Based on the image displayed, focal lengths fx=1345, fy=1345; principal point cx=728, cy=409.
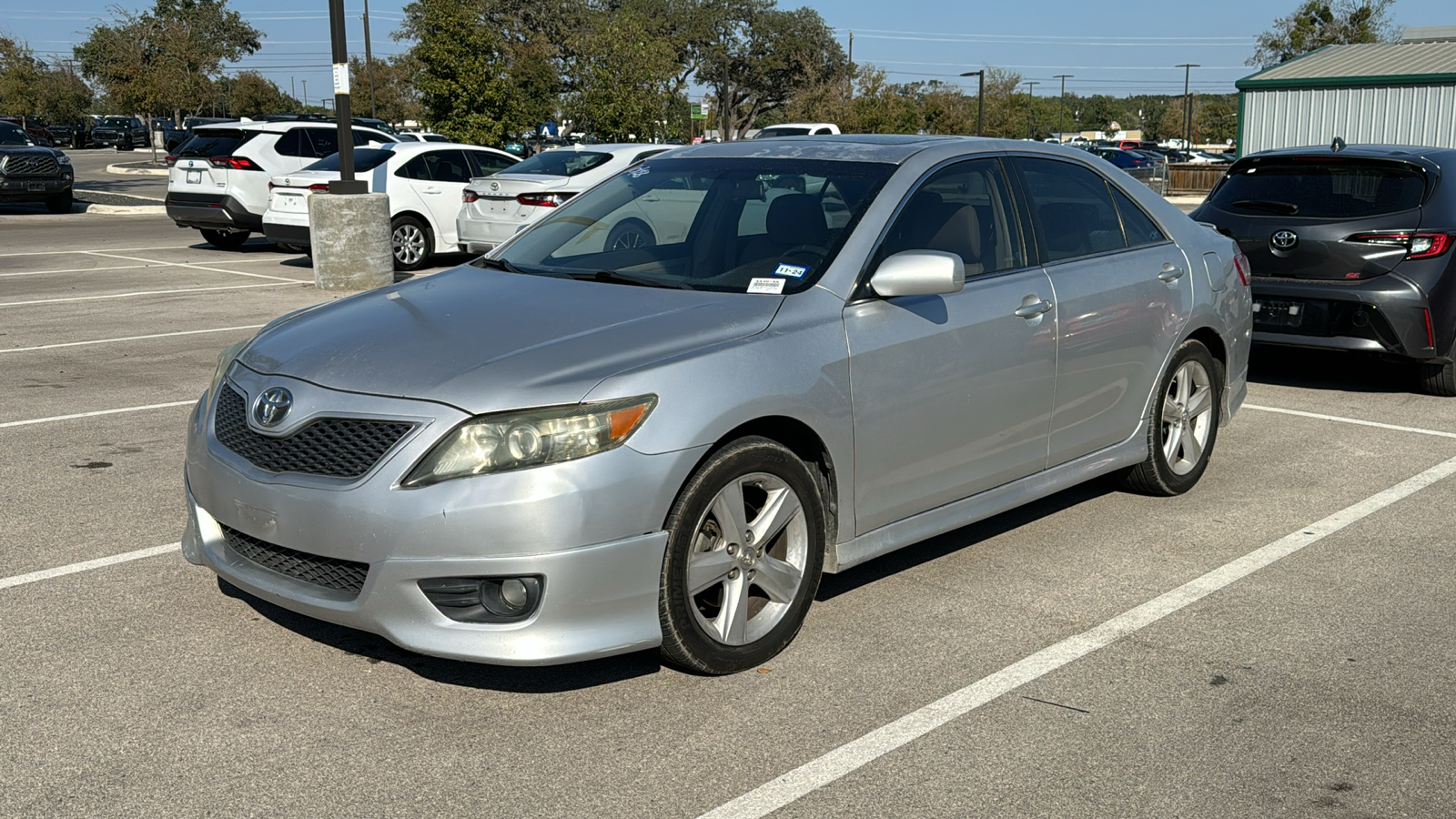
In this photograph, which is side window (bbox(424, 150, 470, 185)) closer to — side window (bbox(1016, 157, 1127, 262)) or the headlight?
side window (bbox(1016, 157, 1127, 262))

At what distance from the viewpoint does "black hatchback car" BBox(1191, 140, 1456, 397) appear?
8.16m

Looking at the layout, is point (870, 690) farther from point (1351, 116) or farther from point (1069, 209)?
point (1351, 116)

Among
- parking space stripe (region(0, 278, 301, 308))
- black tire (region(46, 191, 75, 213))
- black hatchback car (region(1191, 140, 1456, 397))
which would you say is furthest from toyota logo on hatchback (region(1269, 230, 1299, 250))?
black tire (region(46, 191, 75, 213))

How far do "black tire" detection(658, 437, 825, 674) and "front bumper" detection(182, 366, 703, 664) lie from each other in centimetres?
9

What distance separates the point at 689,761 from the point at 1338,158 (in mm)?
6883

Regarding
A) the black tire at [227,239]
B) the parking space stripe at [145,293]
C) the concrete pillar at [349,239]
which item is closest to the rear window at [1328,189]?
the concrete pillar at [349,239]

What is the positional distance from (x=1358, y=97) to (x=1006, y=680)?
Result: 26.6 meters

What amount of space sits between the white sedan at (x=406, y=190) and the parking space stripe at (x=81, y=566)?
1092 centimetres

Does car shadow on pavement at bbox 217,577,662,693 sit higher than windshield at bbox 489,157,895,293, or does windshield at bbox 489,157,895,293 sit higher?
windshield at bbox 489,157,895,293

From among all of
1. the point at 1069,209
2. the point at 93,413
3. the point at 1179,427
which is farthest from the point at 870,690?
the point at 93,413

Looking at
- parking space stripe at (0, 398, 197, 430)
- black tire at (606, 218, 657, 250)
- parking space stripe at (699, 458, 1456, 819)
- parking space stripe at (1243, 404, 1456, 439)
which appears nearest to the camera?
parking space stripe at (699, 458, 1456, 819)

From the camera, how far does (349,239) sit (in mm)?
13406

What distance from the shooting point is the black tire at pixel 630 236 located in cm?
512

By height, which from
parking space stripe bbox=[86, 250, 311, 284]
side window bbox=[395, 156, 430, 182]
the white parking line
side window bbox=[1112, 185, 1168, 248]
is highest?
side window bbox=[395, 156, 430, 182]
